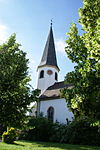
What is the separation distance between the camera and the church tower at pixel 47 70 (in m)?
35.4

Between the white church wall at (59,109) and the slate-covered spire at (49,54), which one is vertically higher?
the slate-covered spire at (49,54)

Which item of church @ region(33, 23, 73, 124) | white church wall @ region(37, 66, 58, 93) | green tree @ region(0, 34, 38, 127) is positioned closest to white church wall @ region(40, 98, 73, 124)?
church @ region(33, 23, 73, 124)

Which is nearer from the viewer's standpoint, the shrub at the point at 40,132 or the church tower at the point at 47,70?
the shrub at the point at 40,132

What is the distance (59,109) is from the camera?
27484 millimetres

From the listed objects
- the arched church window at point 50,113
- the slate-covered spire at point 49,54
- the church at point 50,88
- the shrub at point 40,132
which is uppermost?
the slate-covered spire at point 49,54

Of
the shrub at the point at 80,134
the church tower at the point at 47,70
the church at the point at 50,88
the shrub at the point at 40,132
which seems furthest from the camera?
the church tower at the point at 47,70

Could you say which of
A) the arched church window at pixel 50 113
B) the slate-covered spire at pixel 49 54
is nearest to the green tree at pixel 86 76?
the arched church window at pixel 50 113

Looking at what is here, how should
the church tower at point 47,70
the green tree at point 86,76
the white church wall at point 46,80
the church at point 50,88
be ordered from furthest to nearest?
the church tower at point 47,70 → the white church wall at point 46,80 → the church at point 50,88 → the green tree at point 86,76

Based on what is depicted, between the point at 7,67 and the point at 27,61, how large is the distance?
132 cm

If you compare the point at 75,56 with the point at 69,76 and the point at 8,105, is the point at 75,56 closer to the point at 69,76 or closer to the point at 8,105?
the point at 69,76

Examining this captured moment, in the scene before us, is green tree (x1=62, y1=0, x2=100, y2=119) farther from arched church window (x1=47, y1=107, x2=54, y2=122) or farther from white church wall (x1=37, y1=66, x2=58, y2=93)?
white church wall (x1=37, y1=66, x2=58, y2=93)

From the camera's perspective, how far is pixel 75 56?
30.8ft

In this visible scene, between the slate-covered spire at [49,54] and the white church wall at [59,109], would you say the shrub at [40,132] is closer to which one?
the white church wall at [59,109]

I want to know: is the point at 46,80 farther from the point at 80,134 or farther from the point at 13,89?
the point at 13,89
